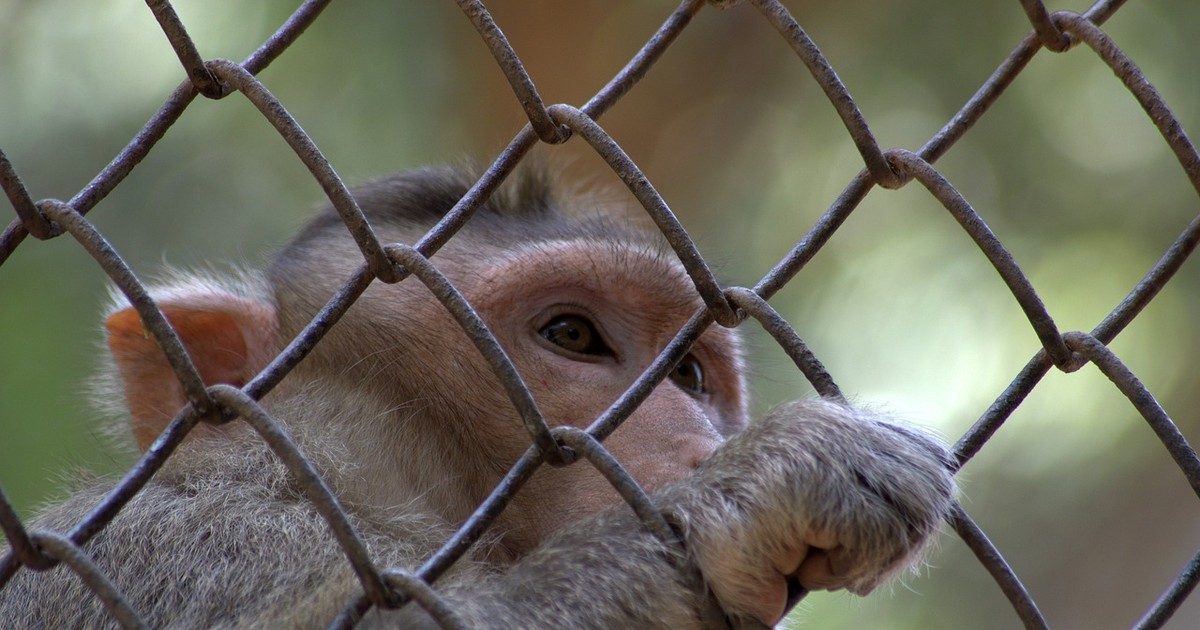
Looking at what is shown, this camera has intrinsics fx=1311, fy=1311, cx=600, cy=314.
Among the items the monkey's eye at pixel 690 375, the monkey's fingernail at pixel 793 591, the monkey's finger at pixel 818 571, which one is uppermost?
the monkey's finger at pixel 818 571

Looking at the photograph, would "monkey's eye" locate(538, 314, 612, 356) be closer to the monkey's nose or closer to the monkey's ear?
the monkey's nose

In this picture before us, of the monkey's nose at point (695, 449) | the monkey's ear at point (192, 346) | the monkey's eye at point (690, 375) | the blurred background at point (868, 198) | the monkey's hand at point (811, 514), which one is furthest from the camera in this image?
the blurred background at point (868, 198)

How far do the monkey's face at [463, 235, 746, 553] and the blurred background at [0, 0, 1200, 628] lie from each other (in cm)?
324

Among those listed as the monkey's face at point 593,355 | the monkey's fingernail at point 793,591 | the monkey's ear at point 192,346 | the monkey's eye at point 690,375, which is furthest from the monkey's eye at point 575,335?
the monkey's fingernail at point 793,591

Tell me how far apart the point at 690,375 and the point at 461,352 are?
81cm

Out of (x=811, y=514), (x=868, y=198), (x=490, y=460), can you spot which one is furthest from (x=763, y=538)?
(x=868, y=198)

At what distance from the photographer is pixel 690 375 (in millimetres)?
3682

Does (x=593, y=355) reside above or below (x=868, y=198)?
below

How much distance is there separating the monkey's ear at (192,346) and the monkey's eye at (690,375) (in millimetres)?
1085

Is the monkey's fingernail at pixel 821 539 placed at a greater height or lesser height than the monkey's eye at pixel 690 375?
greater

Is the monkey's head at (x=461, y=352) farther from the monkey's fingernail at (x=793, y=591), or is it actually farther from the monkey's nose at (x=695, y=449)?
the monkey's fingernail at (x=793, y=591)

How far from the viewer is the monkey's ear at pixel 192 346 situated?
3.16 m

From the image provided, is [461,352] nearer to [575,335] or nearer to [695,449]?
[575,335]

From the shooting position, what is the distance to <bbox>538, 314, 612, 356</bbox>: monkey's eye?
322cm
